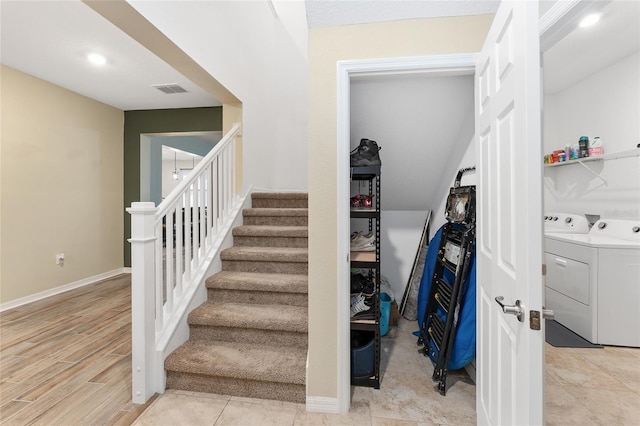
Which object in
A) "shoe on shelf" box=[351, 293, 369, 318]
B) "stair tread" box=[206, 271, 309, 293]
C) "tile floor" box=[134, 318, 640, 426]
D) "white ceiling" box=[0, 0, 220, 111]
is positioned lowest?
"tile floor" box=[134, 318, 640, 426]

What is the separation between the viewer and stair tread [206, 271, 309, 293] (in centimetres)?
220

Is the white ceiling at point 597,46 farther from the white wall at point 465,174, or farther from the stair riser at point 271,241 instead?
the stair riser at point 271,241

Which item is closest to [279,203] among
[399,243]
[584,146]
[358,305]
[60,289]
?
[399,243]

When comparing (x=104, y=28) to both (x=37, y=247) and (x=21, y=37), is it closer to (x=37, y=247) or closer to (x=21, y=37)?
(x=21, y=37)

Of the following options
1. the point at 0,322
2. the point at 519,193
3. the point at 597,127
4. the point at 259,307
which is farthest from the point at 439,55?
the point at 0,322

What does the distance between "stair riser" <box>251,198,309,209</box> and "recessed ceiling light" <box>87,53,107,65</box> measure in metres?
Answer: 2.11

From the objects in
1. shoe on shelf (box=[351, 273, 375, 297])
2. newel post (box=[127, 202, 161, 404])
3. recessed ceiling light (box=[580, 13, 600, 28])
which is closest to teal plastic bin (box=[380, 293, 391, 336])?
shoe on shelf (box=[351, 273, 375, 297])

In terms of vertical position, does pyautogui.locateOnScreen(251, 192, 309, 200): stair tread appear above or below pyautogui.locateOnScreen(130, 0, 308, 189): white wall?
below

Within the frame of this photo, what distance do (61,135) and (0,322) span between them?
2210 mm

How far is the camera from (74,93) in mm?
3803

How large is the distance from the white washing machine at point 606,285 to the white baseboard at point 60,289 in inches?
220

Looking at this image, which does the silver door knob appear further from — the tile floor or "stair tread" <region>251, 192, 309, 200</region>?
"stair tread" <region>251, 192, 309, 200</region>

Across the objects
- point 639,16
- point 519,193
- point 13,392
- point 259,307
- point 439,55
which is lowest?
point 13,392

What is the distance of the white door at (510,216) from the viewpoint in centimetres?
84
